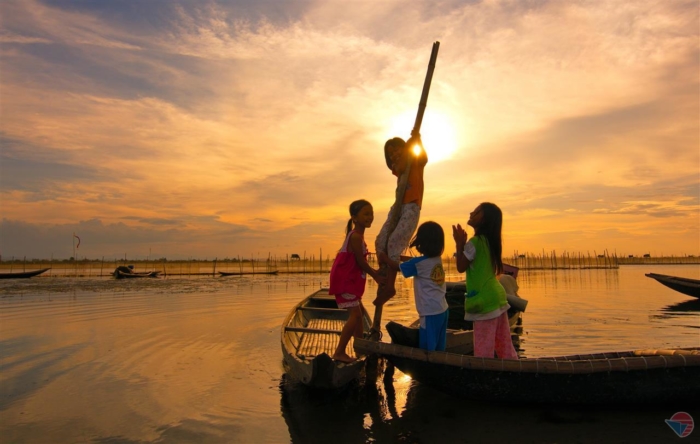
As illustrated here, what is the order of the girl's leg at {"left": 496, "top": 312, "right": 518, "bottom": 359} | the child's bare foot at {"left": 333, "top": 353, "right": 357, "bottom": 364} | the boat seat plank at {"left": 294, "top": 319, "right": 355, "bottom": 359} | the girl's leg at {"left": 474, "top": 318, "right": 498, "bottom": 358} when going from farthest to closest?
the boat seat plank at {"left": 294, "top": 319, "right": 355, "bottom": 359}
the child's bare foot at {"left": 333, "top": 353, "right": 357, "bottom": 364}
the girl's leg at {"left": 496, "top": 312, "right": 518, "bottom": 359}
the girl's leg at {"left": 474, "top": 318, "right": 498, "bottom": 358}

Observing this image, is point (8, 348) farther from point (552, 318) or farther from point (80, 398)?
point (552, 318)

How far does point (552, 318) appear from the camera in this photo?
37.4 feet

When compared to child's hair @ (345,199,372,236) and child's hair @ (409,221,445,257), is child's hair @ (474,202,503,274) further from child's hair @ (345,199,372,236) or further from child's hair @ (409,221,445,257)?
child's hair @ (345,199,372,236)

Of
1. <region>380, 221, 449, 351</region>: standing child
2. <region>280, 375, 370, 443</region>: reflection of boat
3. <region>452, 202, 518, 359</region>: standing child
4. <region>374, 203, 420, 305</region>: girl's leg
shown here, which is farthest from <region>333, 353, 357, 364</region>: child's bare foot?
<region>452, 202, 518, 359</region>: standing child

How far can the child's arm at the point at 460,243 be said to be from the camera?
4.22 metres

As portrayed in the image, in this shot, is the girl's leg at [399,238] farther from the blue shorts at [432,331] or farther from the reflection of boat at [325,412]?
the reflection of boat at [325,412]

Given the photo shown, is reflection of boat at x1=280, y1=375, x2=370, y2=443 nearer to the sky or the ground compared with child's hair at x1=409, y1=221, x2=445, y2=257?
nearer to the ground

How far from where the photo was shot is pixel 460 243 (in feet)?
14.0

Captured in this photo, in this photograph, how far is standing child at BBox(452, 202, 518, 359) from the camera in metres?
4.33

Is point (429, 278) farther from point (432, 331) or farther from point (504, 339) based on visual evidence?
point (504, 339)

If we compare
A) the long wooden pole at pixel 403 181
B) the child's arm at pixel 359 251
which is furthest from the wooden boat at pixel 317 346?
the child's arm at pixel 359 251

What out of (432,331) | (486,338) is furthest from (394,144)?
(486,338)

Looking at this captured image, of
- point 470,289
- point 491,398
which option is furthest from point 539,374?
point 470,289

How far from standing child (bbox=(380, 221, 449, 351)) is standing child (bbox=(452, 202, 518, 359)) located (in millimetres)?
236
